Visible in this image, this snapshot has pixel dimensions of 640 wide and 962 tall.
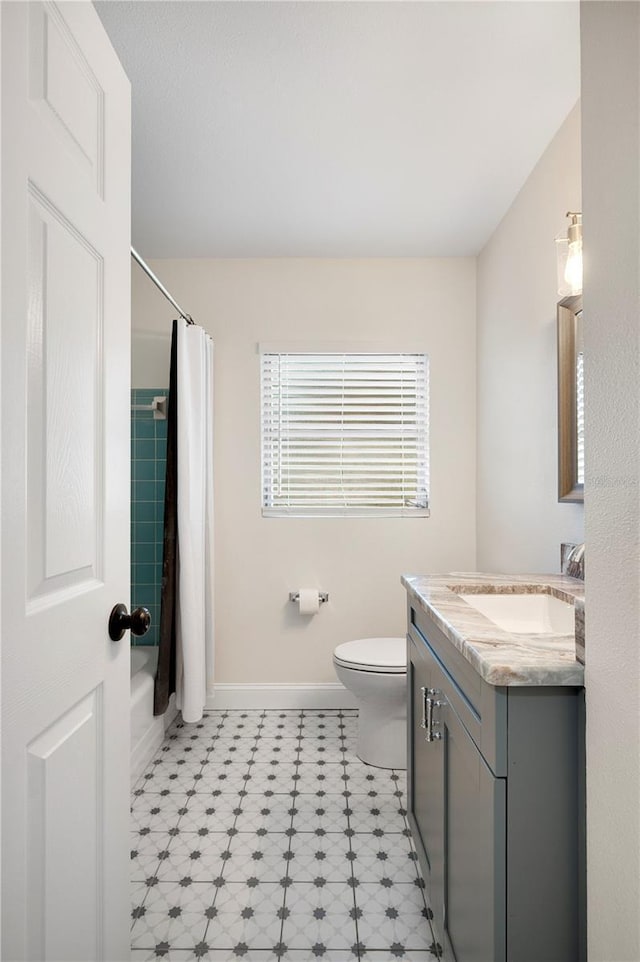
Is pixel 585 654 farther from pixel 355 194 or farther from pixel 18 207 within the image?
pixel 355 194

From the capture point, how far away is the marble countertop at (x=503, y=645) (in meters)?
0.90

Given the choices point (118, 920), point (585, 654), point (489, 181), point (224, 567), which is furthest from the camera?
point (224, 567)

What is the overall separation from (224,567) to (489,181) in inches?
86.9

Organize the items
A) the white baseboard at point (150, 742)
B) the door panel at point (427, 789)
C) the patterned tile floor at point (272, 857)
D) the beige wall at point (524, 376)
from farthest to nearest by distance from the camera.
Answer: the white baseboard at point (150, 742) → the beige wall at point (524, 376) → the patterned tile floor at point (272, 857) → the door panel at point (427, 789)

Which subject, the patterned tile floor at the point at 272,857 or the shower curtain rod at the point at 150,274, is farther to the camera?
the shower curtain rod at the point at 150,274

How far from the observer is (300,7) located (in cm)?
146

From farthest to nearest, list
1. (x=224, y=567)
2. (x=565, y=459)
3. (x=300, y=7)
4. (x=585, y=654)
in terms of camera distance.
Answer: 1. (x=224, y=567)
2. (x=565, y=459)
3. (x=300, y=7)
4. (x=585, y=654)

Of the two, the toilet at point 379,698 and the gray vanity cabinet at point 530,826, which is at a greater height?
the gray vanity cabinet at point 530,826

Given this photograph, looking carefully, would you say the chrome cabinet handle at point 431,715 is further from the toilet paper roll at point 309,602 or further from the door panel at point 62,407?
the toilet paper roll at point 309,602

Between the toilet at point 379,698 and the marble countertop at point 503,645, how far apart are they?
0.76 meters

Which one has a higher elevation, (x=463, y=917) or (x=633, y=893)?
(x=633, y=893)

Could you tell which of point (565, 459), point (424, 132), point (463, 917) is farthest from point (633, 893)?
point (424, 132)

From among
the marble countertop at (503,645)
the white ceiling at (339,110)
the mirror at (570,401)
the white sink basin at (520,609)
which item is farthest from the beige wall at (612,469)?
the mirror at (570,401)

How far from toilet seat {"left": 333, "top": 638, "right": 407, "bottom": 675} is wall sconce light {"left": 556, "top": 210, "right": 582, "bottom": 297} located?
4.93ft
